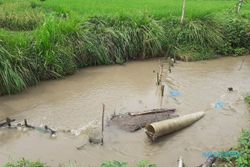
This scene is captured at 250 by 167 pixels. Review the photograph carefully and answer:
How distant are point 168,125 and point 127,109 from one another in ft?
4.34

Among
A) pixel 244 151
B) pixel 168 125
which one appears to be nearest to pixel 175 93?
pixel 168 125

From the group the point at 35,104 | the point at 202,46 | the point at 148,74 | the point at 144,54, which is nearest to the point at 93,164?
the point at 35,104

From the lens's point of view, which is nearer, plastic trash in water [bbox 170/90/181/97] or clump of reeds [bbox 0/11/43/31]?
plastic trash in water [bbox 170/90/181/97]

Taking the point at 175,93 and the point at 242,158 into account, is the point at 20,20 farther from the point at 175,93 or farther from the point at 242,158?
the point at 242,158

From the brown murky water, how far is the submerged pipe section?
0.35ft

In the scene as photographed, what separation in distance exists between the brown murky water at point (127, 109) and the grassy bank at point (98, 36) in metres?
0.30

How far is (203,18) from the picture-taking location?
11156mm

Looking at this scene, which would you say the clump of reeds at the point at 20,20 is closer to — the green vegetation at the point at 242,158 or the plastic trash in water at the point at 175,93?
the plastic trash in water at the point at 175,93

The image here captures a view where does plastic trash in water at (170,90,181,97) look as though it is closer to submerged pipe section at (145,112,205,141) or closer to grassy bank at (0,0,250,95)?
submerged pipe section at (145,112,205,141)

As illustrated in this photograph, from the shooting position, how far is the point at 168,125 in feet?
21.2

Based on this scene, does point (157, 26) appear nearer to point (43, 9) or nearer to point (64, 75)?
point (64, 75)

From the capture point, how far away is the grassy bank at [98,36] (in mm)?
8625

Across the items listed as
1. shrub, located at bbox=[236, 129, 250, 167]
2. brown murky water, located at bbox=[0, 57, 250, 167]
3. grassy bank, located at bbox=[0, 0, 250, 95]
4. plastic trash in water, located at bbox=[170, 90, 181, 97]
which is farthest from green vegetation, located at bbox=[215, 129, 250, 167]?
grassy bank, located at bbox=[0, 0, 250, 95]

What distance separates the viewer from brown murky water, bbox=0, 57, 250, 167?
6.08 meters
